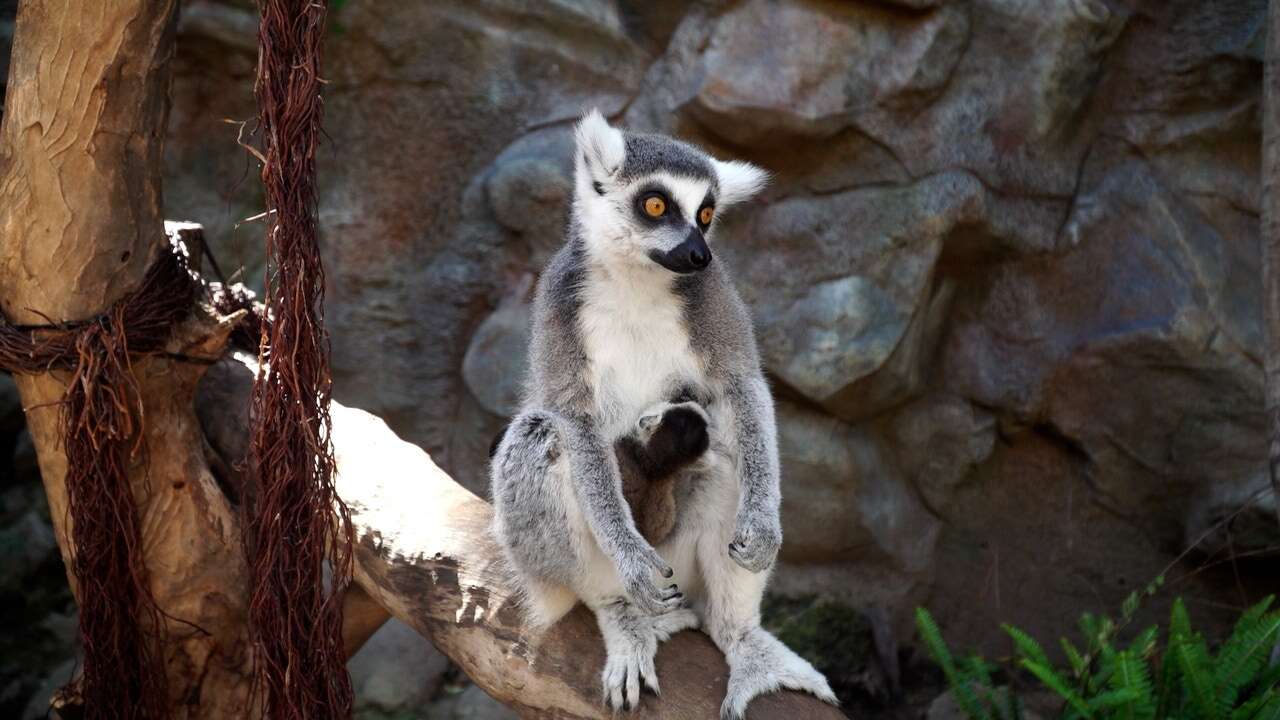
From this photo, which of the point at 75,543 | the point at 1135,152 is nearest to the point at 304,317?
the point at 75,543

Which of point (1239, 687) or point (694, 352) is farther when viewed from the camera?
point (1239, 687)

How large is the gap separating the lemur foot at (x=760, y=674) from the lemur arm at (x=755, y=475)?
9.9 inches

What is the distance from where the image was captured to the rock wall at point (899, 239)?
6.07 m

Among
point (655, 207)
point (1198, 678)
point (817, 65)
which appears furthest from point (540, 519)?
point (817, 65)

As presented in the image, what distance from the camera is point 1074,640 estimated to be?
6.52m

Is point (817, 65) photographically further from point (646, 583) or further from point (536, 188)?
point (646, 583)

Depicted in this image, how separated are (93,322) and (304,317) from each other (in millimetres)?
882

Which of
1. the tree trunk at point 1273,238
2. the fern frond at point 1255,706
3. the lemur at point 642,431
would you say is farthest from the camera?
the tree trunk at point 1273,238

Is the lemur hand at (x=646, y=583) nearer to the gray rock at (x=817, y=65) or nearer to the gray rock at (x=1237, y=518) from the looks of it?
the gray rock at (x=817, y=65)

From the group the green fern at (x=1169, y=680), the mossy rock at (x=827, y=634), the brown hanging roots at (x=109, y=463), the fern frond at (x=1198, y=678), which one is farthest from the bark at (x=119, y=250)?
the fern frond at (x=1198, y=678)

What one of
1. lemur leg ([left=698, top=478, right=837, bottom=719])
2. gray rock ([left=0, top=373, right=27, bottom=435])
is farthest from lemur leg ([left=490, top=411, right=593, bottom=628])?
gray rock ([left=0, top=373, right=27, bottom=435])

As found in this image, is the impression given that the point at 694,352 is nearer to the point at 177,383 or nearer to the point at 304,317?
the point at 304,317

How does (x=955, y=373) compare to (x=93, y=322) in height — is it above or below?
below

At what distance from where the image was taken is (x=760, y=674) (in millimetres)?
3660
